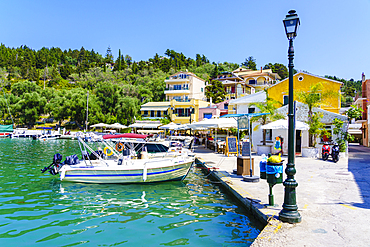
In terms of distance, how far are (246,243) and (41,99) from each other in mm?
72251

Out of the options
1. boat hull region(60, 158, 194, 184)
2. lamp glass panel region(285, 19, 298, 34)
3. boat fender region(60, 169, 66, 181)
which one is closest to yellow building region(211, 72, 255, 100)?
boat hull region(60, 158, 194, 184)

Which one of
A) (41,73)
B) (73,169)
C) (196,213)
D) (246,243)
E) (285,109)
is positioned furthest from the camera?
(41,73)

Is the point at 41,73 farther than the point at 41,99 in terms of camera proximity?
Yes

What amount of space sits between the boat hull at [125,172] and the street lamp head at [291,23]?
8.79 m

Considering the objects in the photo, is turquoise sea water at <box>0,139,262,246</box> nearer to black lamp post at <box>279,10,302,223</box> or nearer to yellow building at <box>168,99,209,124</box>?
black lamp post at <box>279,10,302,223</box>

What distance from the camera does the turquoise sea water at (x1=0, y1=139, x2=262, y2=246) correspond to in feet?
23.0

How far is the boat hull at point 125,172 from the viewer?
42.7 feet

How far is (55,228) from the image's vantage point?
25.7 ft

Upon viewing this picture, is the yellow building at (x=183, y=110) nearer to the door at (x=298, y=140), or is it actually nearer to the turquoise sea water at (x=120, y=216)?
the door at (x=298, y=140)

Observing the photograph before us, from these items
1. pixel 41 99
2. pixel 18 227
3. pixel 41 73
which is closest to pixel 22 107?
pixel 41 99

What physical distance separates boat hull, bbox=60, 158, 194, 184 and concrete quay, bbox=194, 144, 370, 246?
2.78 meters

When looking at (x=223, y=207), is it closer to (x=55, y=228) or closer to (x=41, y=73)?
(x=55, y=228)

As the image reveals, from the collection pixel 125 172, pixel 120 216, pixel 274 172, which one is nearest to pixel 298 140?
pixel 125 172

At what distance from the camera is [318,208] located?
24.3ft
